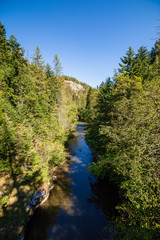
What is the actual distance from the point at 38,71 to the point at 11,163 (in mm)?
17795

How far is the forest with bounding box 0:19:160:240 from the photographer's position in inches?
182

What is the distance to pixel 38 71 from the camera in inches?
763

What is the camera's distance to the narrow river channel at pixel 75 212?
736 centimetres

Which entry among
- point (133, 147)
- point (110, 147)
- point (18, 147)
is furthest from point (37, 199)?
point (133, 147)

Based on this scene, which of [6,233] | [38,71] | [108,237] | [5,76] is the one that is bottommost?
[108,237]

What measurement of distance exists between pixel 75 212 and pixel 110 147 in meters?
7.24

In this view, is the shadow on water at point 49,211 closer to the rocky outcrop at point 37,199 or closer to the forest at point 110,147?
the rocky outcrop at point 37,199

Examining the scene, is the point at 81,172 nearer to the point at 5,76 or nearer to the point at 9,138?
the point at 9,138

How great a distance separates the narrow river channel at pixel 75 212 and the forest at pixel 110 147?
147 centimetres

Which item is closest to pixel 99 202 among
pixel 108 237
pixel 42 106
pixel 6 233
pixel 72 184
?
pixel 108 237

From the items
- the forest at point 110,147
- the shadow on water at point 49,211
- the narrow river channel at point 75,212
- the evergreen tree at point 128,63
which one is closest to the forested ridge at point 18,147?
the forest at point 110,147

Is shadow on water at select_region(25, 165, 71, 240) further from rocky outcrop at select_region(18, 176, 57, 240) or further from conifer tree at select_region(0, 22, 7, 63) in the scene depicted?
conifer tree at select_region(0, 22, 7, 63)

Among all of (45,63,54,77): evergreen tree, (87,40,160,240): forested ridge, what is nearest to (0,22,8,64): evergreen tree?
(45,63,54,77): evergreen tree

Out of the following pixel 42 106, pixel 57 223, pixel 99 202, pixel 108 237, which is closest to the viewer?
pixel 108 237
